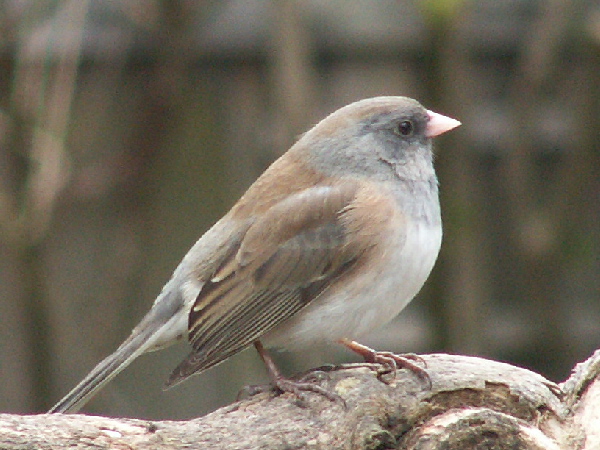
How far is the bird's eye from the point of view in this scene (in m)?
2.87

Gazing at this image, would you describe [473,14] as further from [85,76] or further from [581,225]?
[85,76]

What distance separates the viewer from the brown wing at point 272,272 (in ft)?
8.50

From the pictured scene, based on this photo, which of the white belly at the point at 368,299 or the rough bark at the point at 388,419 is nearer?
the rough bark at the point at 388,419

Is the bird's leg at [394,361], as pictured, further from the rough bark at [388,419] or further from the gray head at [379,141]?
the gray head at [379,141]

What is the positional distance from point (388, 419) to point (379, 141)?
33.0 inches

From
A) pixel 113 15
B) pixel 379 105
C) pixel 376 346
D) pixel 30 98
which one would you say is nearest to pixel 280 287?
pixel 379 105

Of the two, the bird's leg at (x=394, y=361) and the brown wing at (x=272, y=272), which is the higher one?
the brown wing at (x=272, y=272)

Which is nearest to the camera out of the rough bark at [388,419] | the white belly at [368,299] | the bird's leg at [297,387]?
the rough bark at [388,419]

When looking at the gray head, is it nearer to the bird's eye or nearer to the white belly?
the bird's eye

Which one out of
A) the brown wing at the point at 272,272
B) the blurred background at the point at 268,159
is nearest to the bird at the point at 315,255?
the brown wing at the point at 272,272

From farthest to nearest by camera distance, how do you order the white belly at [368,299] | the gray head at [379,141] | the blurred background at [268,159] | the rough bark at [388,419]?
the blurred background at [268,159], the gray head at [379,141], the white belly at [368,299], the rough bark at [388,419]

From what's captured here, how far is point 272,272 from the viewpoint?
8.82 feet

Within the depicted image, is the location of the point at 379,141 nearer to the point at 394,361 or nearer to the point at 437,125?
the point at 437,125

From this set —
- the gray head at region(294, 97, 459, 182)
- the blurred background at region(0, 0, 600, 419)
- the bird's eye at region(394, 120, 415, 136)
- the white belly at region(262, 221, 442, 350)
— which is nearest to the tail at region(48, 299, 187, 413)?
the white belly at region(262, 221, 442, 350)
